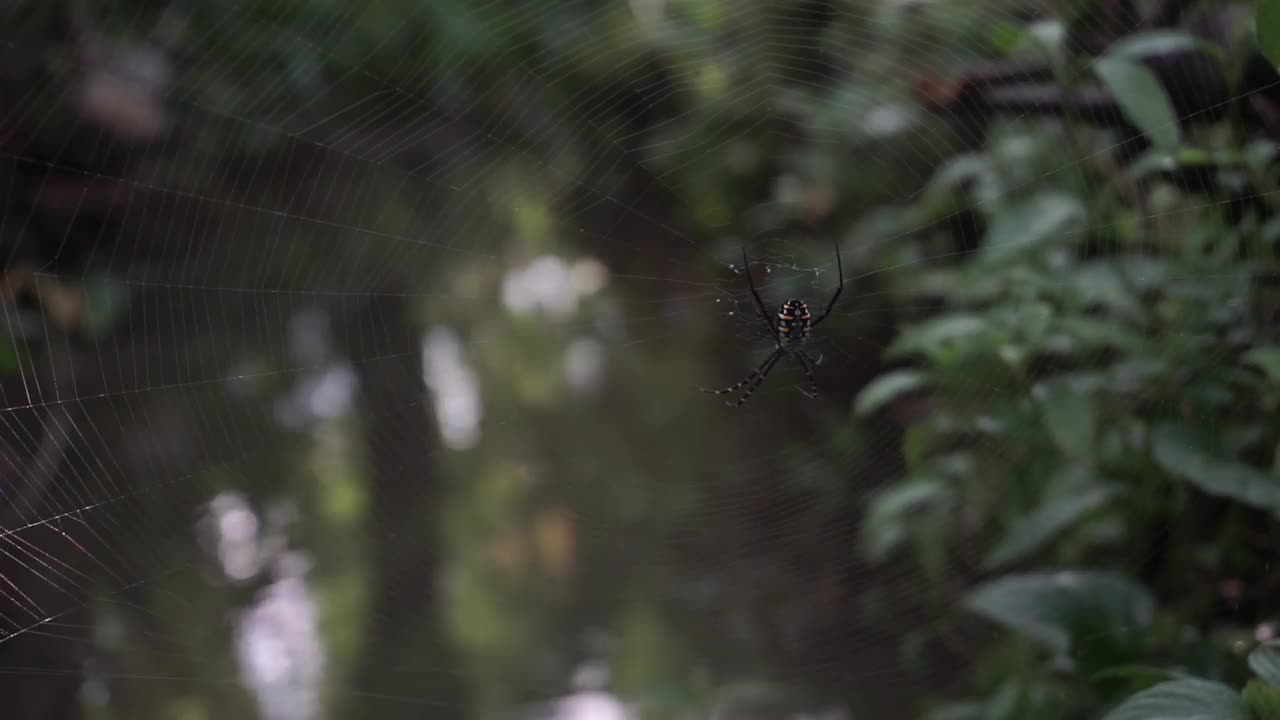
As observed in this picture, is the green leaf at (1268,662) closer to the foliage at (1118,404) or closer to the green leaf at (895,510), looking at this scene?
the foliage at (1118,404)

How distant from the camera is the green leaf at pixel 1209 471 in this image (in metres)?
1.24

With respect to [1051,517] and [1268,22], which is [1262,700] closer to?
[1268,22]

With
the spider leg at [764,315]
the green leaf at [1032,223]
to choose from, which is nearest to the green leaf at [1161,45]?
the green leaf at [1032,223]

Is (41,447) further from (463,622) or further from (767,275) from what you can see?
(767,275)

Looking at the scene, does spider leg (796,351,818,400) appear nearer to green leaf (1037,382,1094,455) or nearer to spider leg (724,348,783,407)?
spider leg (724,348,783,407)

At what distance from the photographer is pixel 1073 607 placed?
1375mm

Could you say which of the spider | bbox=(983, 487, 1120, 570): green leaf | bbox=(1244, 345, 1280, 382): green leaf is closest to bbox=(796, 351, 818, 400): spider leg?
the spider

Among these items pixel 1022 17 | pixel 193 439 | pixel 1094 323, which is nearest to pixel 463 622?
pixel 193 439

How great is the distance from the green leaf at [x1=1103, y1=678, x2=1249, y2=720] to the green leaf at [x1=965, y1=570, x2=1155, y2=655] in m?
0.43

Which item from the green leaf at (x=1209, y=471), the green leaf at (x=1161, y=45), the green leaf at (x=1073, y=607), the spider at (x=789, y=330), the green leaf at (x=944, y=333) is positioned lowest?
the green leaf at (x=1073, y=607)

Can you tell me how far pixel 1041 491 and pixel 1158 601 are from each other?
243 millimetres

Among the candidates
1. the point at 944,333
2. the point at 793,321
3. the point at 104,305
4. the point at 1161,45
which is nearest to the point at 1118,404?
the point at 944,333

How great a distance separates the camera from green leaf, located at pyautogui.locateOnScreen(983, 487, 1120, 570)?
1.49m

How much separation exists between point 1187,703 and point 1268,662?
0.08 m
